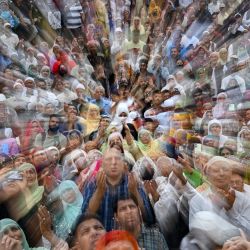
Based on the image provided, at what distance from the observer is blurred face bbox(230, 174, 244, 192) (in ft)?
9.36

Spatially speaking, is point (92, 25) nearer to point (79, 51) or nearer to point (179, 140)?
point (79, 51)

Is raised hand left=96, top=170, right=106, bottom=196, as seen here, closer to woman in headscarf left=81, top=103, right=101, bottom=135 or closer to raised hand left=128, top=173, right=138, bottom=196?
raised hand left=128, top=173, right=138, bottom=196

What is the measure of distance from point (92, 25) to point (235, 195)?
2.15m

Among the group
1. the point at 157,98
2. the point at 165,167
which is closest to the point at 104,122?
the point at 157,98

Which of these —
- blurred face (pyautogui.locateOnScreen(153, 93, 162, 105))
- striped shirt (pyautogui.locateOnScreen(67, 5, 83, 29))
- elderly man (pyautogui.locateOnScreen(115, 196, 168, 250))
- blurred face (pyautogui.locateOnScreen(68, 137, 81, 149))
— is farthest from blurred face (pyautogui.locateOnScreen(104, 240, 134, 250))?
striped shirt (pyautogui.locateOnScreen(67, 5, 83, 29))

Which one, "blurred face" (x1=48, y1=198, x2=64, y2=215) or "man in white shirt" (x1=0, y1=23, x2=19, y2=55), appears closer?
"blurred face" (x1=48, y1=198, x2=64, y2=215)

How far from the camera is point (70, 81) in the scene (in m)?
3.68

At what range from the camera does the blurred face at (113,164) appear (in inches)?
114

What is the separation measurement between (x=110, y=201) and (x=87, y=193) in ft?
0.52

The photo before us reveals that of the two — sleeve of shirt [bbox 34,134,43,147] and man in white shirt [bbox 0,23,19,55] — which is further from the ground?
man in white shirt [bbox 0,23,19,55]

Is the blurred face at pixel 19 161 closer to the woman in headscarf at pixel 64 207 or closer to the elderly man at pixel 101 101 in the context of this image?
the woman in headscarf at pixel 64 207

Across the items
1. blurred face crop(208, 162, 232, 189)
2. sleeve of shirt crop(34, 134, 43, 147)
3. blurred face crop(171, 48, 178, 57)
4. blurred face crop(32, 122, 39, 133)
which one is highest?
blurred face crop(171, 48, 178, 57)

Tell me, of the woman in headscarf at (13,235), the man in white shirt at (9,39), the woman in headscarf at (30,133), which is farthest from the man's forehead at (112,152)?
the man in white shirt at (9,39)

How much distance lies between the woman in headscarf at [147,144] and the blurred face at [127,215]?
48 centimetres
